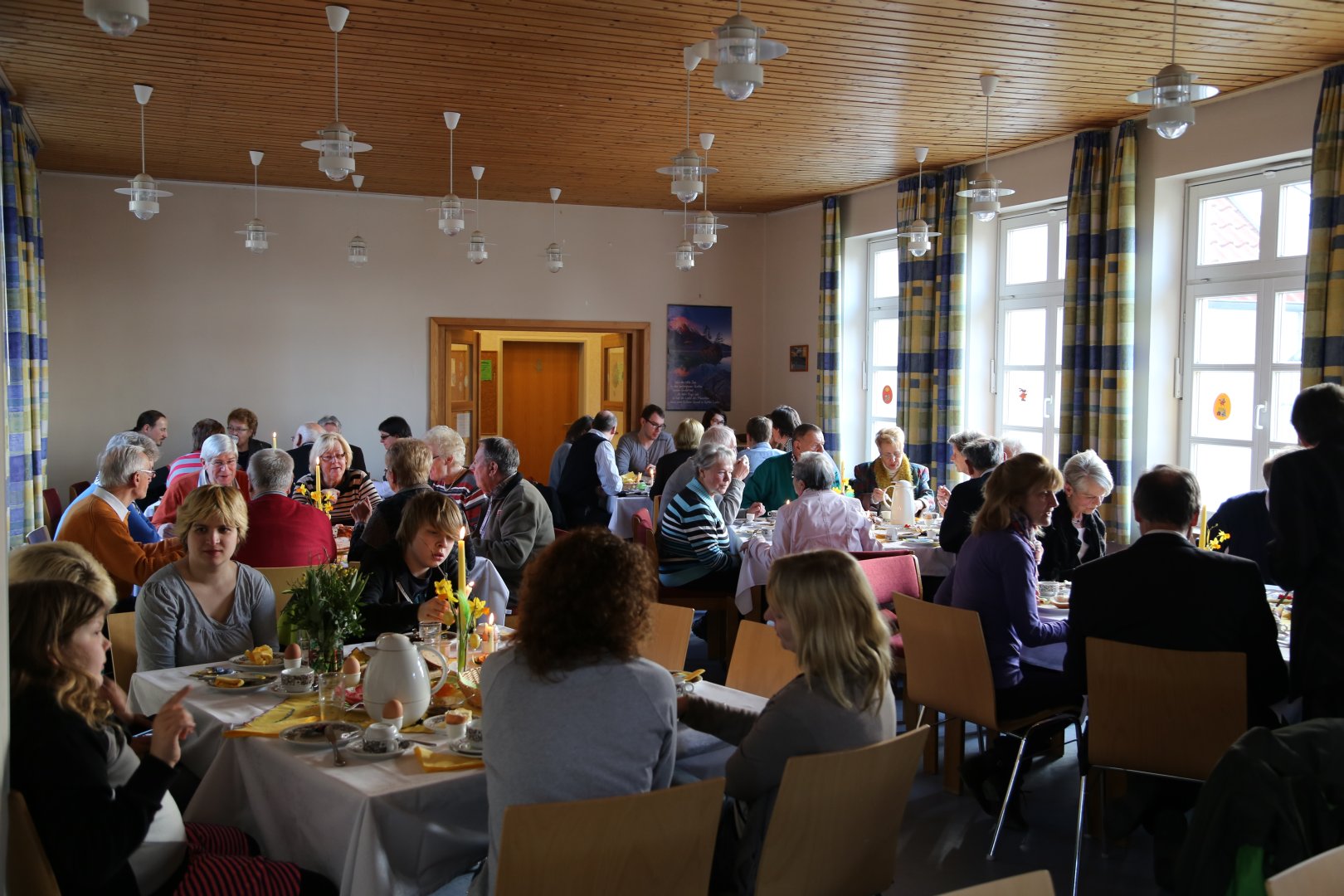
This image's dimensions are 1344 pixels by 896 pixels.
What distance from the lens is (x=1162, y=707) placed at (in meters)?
3.28

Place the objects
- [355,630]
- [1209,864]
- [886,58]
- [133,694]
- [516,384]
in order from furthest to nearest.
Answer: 1. [516,384]
2. [886,58]
3. [133,694]
4. [355,630]
5. [1209,864]

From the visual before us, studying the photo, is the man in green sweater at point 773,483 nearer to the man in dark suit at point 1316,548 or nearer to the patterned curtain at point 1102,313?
the patterned curtain at point 1102,313

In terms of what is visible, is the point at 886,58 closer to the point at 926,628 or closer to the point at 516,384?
the point at 926,628

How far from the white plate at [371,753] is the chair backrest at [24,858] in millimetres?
733

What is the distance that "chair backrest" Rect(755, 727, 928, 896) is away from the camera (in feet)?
7.63

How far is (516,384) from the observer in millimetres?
14359

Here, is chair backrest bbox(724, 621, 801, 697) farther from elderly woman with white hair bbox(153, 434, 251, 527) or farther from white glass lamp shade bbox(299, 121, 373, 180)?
elderly woman with white hair bbox(153, 434, 251, 527)

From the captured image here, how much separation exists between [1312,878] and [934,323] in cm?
775

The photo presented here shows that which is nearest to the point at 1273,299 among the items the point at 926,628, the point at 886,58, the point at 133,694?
the point at 886,58

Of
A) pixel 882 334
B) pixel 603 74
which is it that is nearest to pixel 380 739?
pixel 603 74

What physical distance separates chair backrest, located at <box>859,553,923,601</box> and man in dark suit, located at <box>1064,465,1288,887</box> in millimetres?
1328

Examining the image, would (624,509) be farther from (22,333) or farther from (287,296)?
(22,333)

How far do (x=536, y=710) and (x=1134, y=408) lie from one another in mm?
6341

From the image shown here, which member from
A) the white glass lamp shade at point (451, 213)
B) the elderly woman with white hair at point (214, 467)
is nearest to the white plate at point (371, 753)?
the elderly woman with white hair at point (214, 467)
